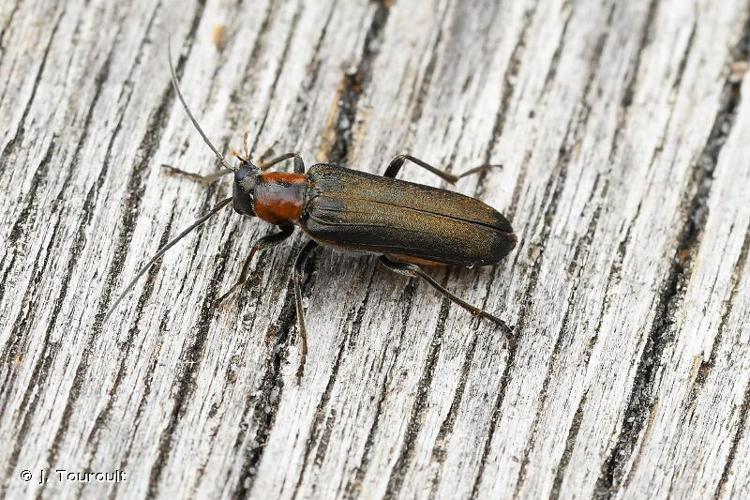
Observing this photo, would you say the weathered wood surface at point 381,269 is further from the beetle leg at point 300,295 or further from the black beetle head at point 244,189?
the black beetle head at point 244,189

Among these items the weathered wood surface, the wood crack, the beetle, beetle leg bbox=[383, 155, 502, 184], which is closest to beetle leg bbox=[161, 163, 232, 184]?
the weathered wood surface

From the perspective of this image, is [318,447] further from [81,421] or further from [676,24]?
[676,24]

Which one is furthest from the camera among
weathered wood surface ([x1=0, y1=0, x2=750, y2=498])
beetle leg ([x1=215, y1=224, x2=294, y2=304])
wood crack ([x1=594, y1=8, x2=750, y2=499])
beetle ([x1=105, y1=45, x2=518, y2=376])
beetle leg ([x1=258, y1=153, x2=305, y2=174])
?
beetle leg ([x1=258, y1=153, x2=305, y2=174])

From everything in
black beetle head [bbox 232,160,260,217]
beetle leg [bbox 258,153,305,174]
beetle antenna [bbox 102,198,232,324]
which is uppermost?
beetle leg [bbox 258,153,305,174]

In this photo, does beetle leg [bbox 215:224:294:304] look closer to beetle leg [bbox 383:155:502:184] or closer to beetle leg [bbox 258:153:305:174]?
beetle leg [bbox 258:153:305:174]

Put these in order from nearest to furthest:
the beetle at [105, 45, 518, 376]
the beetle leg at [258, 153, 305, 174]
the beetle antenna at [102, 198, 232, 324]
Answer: the beetle antenna at [102, 198, 232, 324]
the beetle at [105, 45, 518, 376]
the beetle leg at [258, 153, 305, 174]

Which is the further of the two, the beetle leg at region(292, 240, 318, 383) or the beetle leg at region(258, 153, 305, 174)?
the beetle leg at region(258, 153, 305, 174)

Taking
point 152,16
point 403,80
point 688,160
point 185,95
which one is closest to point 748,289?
point 688,160

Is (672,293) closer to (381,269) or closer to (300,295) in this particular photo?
(381,269)
